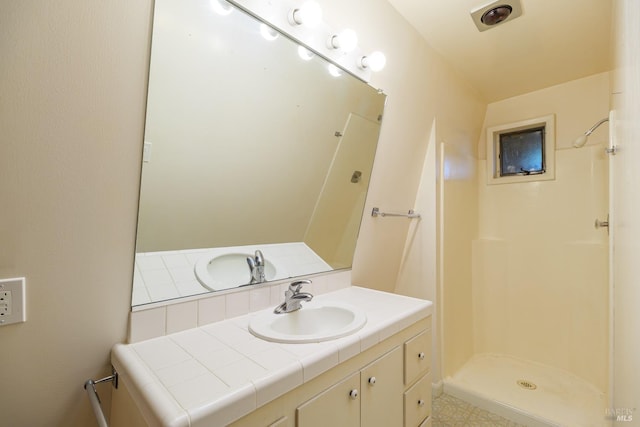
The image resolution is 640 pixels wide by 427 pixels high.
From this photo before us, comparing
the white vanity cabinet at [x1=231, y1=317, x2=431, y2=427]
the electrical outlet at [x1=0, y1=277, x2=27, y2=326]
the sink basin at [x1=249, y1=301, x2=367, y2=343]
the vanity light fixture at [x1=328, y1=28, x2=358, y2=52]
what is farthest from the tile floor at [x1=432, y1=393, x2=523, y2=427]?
the vanity light fixture at [x1=328, y1=28, x2=358, y2=52]

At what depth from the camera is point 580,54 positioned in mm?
1917

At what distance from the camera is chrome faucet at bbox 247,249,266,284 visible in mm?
1228

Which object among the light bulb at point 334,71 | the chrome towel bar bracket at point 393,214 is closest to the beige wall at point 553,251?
the chrome towel bar bracket at point 393,214

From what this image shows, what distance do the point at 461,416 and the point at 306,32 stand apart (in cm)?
230

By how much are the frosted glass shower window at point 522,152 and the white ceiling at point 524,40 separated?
1.37 ft

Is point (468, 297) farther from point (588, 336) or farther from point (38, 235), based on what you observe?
point (38, 235)

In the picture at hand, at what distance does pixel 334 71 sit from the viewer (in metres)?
1.35

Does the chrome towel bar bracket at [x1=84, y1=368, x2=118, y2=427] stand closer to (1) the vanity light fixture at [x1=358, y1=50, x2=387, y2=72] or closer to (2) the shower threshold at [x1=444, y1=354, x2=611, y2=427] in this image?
(1) the vanity light fixture at [x1=358, y1=50, x2=387, y2=72]

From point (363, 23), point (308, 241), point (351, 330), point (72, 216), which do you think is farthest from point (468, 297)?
point (72, 216)

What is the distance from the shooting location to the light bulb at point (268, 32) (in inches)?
42.1

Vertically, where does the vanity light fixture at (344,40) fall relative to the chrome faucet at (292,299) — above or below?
above

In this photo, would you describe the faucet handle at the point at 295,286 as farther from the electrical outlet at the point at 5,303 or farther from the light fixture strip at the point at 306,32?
the light fixture strip at the point at 306,32

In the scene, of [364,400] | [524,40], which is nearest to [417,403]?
[364,400]

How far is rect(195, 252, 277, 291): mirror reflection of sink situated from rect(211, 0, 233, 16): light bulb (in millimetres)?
840
